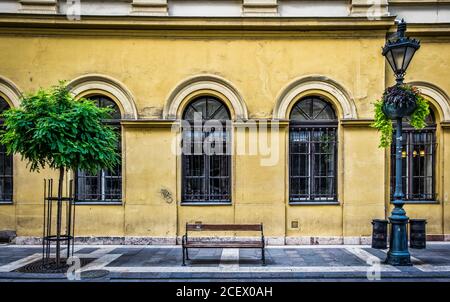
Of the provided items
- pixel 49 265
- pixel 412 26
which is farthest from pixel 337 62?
pixel 49 265

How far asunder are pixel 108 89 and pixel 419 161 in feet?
31.7

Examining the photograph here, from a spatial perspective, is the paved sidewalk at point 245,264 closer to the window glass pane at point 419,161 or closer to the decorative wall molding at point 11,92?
the window glass pane at point 419,161

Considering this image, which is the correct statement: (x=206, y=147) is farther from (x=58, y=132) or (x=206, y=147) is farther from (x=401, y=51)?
(x=401, y=51)

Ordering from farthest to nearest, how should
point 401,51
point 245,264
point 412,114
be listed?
point 412,114 < point 245,264 < point 401,51

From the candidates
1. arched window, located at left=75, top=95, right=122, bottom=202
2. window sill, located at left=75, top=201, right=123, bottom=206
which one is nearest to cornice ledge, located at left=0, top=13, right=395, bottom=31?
arched window, located at left=75, top=95, right=122, bottom=202

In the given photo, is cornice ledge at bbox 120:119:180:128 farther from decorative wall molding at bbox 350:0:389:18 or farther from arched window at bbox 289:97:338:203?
decorative wall molding at bbox 350:0:389:18

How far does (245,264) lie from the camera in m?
8.34

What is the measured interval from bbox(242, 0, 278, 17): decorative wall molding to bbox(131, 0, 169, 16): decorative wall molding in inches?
92.2

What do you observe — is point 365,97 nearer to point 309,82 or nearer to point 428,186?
point 309,82

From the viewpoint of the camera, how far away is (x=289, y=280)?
24.0 feet

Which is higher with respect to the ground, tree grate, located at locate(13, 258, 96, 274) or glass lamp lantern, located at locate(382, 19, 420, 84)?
glass lamp lantern, located at locate(382, 19, 420, 84)

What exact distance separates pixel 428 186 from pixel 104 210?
32.2ft

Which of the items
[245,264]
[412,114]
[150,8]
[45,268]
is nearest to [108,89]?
[150,8]

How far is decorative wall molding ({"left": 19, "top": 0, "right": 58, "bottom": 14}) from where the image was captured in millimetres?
10578
